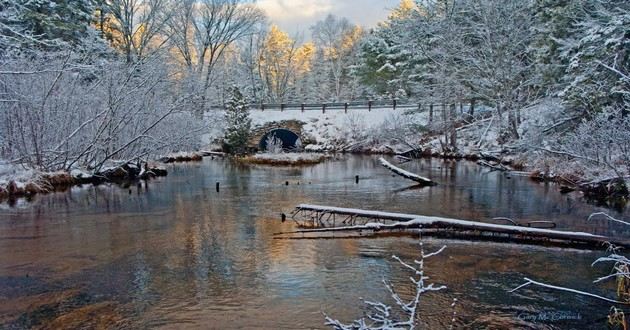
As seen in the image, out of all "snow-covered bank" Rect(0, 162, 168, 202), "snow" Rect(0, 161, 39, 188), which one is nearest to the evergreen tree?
"snow-covered bank" Rect(0, 162, 168, 202)

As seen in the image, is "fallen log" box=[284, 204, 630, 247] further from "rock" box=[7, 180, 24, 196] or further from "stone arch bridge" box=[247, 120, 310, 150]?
"stone arch bridge" box=[247, 120, 310, 150]

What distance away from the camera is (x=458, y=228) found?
10734 mm

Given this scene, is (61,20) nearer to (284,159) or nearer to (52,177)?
(52,177)

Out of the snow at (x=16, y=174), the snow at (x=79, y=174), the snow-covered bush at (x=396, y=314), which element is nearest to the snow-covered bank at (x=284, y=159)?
the snow at (x=79, y=174)

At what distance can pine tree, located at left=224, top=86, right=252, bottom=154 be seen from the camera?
35.3 m

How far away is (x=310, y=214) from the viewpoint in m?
12.9

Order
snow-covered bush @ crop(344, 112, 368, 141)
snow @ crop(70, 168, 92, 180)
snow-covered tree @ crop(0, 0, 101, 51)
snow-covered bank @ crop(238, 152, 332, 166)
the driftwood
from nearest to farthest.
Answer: snow @ crop(70, 168, 92, 180), the driftwood, snow-covered tree @ crop(0, 0, 101, 51), snow-covered bank @ crop(238, 152, 332, 166), snow-covered bush @ crop(344, 112, 368, 141)

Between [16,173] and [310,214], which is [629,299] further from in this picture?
[16,173]

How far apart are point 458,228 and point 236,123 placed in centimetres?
2643

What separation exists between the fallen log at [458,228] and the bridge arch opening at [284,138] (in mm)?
27954

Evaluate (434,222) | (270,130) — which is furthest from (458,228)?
(270,130)

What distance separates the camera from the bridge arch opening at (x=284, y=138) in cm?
3994

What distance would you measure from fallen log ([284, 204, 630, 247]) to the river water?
0.36 m

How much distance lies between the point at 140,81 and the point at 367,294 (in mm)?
16861
